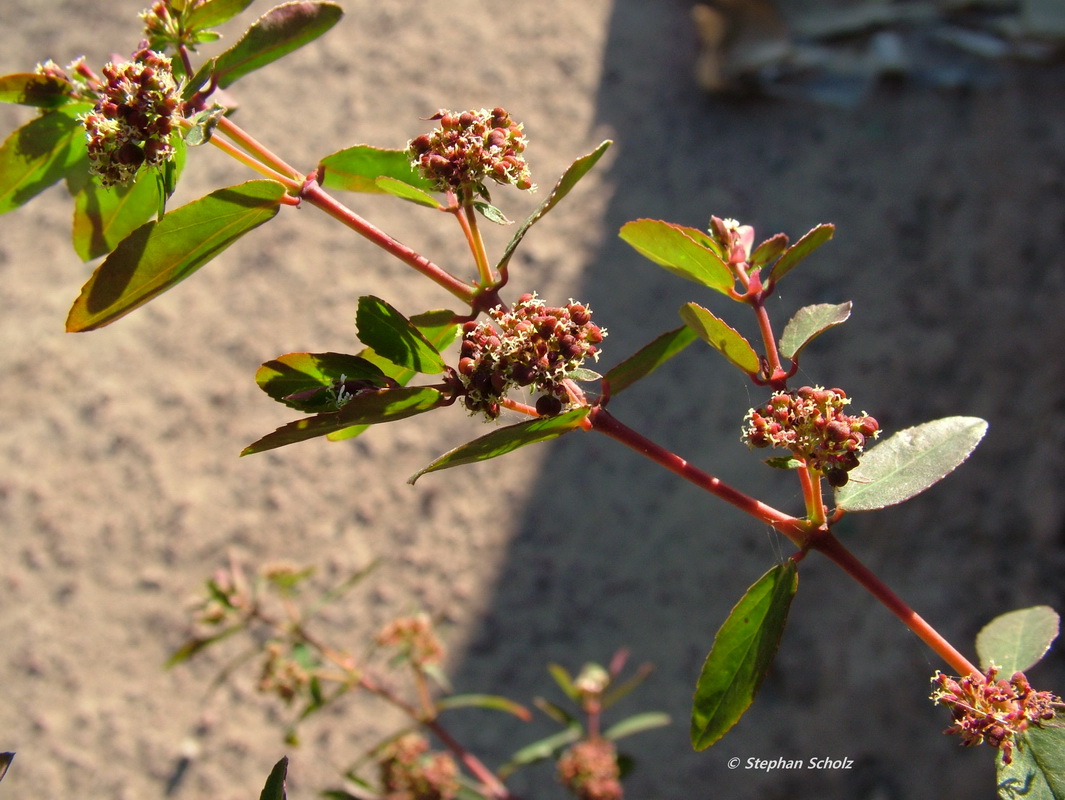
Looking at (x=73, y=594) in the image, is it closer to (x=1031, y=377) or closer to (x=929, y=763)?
(x=929, y=763)

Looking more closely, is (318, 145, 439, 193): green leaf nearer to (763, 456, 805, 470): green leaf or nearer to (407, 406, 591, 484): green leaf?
(407, 406, 591, 484): green leaf

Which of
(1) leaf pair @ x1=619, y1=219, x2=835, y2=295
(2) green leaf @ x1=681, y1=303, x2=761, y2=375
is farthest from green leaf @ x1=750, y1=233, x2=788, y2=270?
(2) green leaf @ x1=681, y1=303, x2=761, y2=375

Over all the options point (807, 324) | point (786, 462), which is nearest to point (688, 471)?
point (786, 462)

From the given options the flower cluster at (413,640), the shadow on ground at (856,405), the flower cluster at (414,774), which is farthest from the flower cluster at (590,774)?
the shadow on ground at (856,405)

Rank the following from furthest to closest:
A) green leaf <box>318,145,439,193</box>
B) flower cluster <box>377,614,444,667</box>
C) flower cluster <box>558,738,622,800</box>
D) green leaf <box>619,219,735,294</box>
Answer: flower cluster <box>377,614,444,667</box>, flower cluster <box>558,738,622,800</box>, green leaf <box>318,145,439,193</box>, green leaf <box>619,219,735,294</box>

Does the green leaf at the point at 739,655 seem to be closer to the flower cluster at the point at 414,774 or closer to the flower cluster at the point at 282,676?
the flower cluster at the point at 414,774

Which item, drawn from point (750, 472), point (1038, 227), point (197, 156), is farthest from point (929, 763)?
point (197, 156)

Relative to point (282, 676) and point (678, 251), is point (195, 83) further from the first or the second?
point (282, 676)

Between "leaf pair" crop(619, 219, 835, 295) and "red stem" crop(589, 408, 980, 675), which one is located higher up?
"leaf pair" crop(619, 219, 835, 295)
